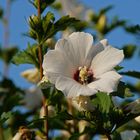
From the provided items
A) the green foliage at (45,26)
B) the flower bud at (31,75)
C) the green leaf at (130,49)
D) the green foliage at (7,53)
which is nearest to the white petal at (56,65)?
the green foliage at (45,26)

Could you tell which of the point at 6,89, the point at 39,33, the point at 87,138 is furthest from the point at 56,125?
the point at 39,33

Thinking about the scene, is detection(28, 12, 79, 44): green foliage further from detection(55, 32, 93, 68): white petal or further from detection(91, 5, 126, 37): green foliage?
detection(91, 5, 126, 37): green foliage

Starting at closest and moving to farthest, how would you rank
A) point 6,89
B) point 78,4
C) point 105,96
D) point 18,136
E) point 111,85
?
point 111,85 < point 105,96 < point 18,136 < point 6,89 < point 78,4

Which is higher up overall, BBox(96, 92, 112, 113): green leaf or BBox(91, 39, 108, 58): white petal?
BBox(91, 39, 108, 58): white petal

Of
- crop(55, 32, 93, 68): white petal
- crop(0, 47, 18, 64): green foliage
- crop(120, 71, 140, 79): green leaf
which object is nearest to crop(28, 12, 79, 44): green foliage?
crop(55, 32, 93, 68): white petal

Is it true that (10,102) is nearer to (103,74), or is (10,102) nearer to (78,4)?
(103,74)

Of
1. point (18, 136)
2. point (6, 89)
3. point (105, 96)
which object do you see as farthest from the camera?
point (6, 89)
